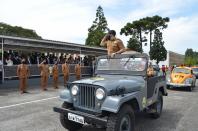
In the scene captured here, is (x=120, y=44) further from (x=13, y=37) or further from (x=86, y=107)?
(x=13, y=37)

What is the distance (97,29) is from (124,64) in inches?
1918

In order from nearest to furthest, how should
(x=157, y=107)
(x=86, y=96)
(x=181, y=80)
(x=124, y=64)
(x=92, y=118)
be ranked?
1. (x=92, y=118)
2. (x=86, y=96)
3. (x=124, y=64)
4. (x=157, y=107)
5. (x=181, y=80)

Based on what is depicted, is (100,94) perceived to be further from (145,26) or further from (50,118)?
(145,26)


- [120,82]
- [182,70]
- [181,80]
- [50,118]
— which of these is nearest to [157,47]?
[182,70]

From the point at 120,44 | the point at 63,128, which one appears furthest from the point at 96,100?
the point at 120,44

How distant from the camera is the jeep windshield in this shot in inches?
298

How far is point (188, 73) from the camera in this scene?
19.2 m

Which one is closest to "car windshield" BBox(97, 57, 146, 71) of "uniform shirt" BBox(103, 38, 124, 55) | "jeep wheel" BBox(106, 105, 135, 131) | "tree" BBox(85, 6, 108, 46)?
"uniform shirt" BBox(103, 38, 124, 55)

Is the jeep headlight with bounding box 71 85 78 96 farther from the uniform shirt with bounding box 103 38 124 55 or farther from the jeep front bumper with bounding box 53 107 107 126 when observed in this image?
the uniform shirt with bounding box 103 38 124 55

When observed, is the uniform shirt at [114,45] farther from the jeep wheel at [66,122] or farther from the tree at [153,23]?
the tree at [153,23]

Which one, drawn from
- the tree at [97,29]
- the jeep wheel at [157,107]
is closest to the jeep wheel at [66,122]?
the jeep wheel at [157,107]

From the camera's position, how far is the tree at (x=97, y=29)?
Result: 178 feet

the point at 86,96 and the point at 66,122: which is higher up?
the point at 86,96

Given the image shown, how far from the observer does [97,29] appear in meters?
A: 55.9
